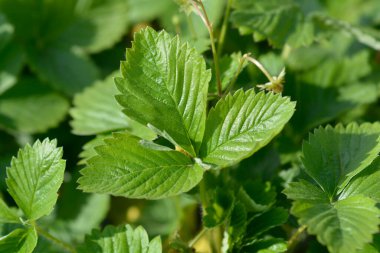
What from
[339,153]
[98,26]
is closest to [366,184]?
[339,153]

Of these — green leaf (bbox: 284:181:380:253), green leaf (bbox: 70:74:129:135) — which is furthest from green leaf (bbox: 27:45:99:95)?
green leaf (bbox: 284:181:380:253)

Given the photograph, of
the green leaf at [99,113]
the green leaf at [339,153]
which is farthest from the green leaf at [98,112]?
the green leaf at [339,153]

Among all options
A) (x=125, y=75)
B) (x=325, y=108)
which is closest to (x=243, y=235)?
(x=125, y=75)

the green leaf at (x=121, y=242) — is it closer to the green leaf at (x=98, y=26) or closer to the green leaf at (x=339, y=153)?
the green leaf at (x=339, y=153)

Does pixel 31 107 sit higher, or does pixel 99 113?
pixel 99 113

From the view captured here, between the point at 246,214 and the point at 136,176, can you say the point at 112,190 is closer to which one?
the point at 136,176

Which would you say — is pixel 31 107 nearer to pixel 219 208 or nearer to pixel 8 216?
pixel 8 216

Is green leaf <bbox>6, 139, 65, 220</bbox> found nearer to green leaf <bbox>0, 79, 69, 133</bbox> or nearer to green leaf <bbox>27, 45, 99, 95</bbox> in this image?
green leaf <bbox>0, 79, 69, 133</bbox>
